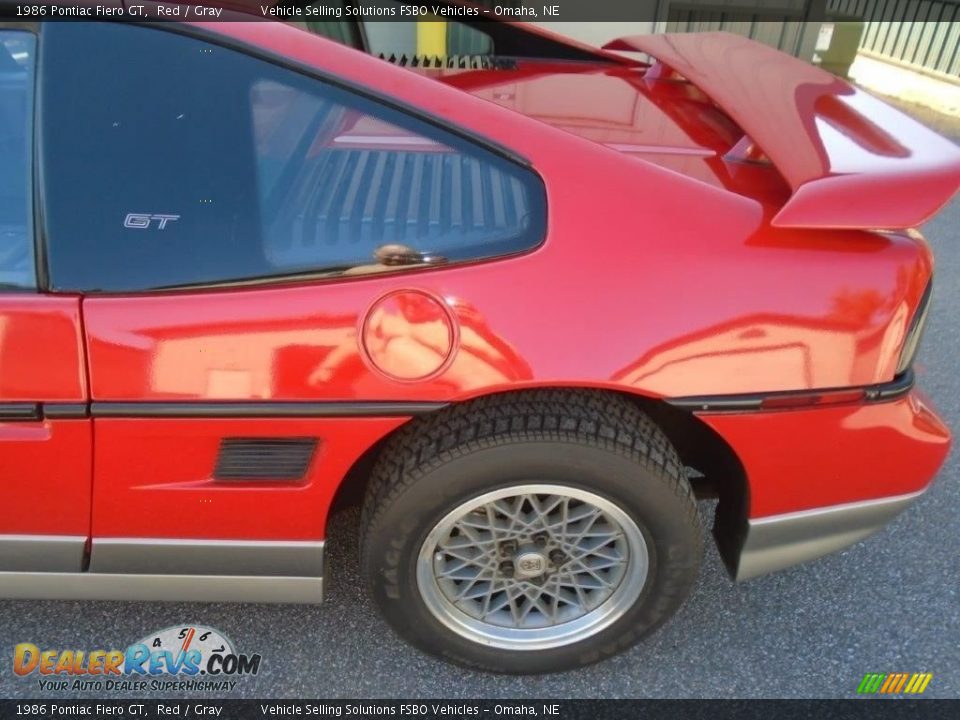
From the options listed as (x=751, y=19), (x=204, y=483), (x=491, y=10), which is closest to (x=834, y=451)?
(x=204, y=483)

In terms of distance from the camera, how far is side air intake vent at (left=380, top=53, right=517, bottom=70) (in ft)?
8.18

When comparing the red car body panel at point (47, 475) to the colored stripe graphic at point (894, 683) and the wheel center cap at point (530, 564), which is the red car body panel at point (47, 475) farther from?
the colored stripe graphic at point (894, 683)

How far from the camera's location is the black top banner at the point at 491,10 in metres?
1.42

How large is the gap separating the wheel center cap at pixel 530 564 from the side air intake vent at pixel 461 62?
63.1 inches

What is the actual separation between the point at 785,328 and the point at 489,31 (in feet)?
6.70

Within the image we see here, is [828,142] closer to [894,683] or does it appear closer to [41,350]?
[894,683]

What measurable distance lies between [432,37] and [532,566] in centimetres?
283

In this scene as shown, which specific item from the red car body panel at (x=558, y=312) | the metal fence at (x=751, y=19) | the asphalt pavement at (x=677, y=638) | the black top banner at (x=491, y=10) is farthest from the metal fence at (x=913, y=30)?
the red car body panel at (x=558, y=312)

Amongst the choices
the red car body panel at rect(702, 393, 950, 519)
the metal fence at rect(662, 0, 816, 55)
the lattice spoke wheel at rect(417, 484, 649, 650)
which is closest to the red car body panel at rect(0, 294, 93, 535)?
the lattice spoke wheel at rect(417, 484, 649, 650)

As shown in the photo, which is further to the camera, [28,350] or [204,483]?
[204,483]

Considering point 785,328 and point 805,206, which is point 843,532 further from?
point 805,206

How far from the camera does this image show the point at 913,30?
8930mm

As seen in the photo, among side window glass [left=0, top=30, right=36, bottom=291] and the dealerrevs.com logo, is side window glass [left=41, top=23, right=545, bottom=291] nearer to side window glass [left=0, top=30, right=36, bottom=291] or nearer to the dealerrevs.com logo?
side window glass [left=0, top=30, right=36, bottom=291]
